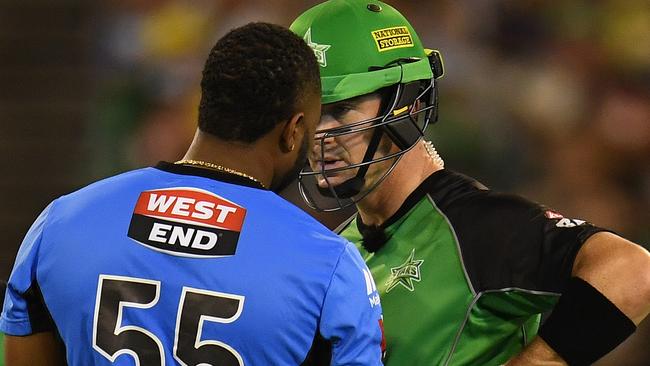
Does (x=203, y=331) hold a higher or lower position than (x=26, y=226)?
higher

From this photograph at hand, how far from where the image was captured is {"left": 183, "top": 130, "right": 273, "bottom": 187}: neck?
1794 millimetres

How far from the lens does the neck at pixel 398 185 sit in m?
2.50

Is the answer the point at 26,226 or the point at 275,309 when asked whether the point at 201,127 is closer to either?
the point at 275,309

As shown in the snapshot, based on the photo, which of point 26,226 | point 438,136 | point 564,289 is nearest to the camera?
Result: point 564,289

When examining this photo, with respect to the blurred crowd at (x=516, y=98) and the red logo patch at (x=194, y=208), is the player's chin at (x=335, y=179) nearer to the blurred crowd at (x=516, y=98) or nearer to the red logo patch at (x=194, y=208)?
the red logo patch at (x=194, y=208)

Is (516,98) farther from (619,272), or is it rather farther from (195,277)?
(195,277)

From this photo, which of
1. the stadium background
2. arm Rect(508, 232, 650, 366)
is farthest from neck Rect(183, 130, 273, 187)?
the stadium background

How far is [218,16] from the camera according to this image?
6.13 metres

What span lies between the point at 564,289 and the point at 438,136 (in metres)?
3.16

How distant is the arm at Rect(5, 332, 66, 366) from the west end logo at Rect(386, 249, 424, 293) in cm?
80

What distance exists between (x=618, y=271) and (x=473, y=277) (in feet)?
1.01

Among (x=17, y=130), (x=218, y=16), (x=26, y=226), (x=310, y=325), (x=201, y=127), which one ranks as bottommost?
(x=26, y=226)

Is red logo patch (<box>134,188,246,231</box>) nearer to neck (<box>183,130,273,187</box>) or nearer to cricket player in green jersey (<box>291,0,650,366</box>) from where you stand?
neck (<box>183,130,273,187</box>)

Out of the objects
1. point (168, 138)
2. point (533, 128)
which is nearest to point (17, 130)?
point (168, 138)
